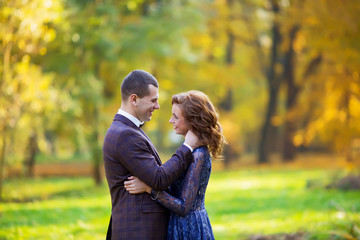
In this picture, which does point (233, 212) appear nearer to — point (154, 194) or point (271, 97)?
point (154, 194)

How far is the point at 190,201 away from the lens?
3.52 m

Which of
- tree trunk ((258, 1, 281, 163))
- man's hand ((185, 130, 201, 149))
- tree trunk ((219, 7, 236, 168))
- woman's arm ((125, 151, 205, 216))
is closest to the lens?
woman's arm ((125, 151, 205, 216))

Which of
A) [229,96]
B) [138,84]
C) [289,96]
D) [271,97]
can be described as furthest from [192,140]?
[229,96]

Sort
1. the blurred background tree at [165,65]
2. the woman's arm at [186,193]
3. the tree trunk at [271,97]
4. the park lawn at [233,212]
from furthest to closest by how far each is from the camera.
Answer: the tree trunk at [271,97] < the blurred background tree at [165,65] < the park lawn at [233,212] < the woman's arm at [186,193]

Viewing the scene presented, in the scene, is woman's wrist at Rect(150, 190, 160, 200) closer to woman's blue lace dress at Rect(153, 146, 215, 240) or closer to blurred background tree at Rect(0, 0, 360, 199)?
woman's blue lace dress at Rect(153, 146, 215, 240)

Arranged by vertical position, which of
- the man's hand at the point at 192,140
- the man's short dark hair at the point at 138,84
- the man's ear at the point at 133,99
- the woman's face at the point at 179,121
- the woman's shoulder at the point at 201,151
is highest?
the man's short dark hair at the point at 138,84

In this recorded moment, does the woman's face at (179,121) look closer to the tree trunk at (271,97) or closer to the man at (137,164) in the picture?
the man at (137,164)

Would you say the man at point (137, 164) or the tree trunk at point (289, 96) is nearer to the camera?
the man at point (137, 164)

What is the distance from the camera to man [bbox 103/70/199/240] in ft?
11.0

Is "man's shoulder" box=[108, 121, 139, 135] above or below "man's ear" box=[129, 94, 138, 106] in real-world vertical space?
below

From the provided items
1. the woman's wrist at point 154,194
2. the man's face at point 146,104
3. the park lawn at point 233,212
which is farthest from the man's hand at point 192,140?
the park lawn at point 233,212

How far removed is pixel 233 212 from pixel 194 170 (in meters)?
6.83

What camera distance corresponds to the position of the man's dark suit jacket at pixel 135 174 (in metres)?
3.34

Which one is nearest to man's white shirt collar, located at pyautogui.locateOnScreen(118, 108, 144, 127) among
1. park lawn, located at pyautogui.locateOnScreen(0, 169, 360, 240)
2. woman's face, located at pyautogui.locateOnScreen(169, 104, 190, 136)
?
woman's face, located at pyautogui.locateOnScreen(169, 104, 190, 136)
